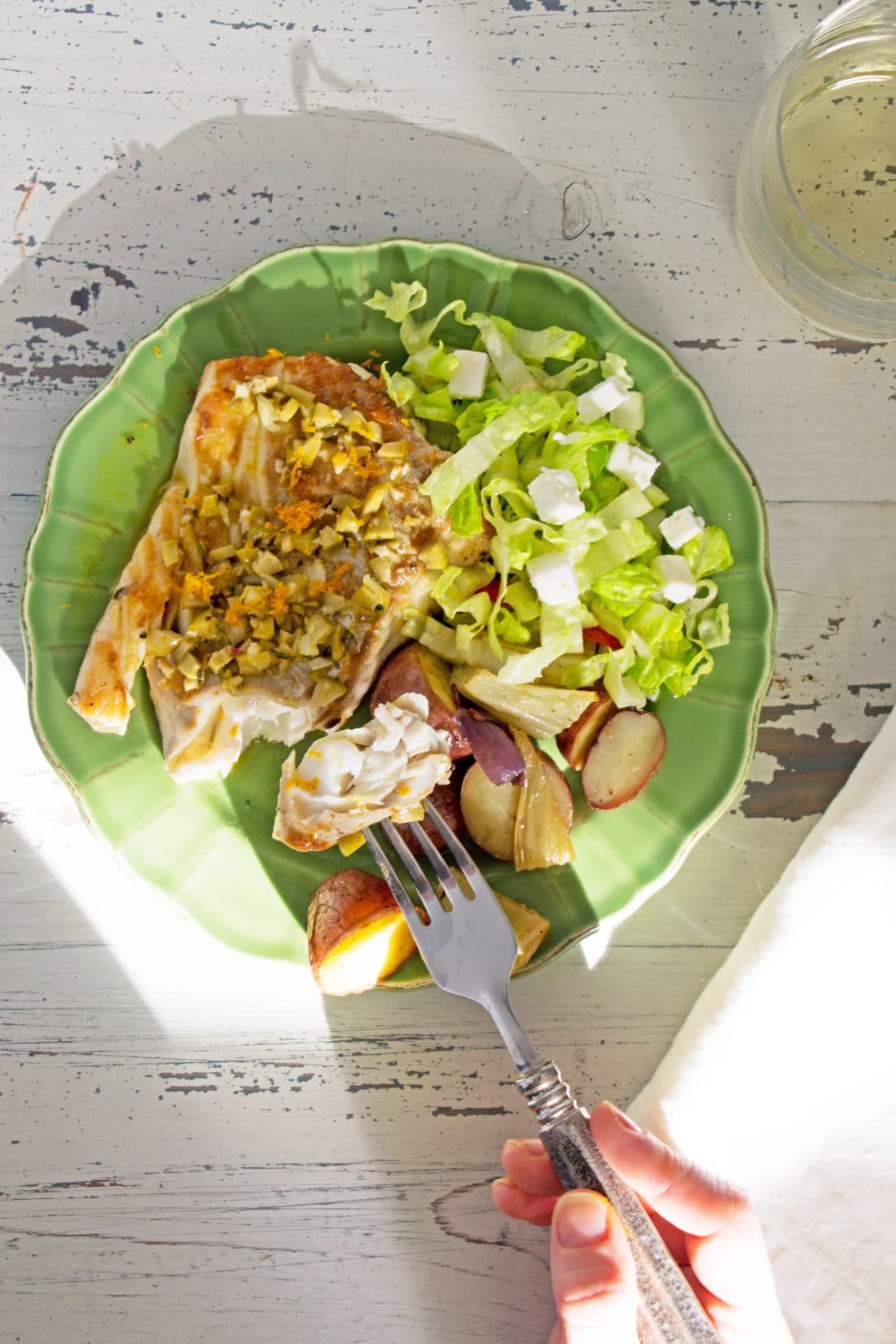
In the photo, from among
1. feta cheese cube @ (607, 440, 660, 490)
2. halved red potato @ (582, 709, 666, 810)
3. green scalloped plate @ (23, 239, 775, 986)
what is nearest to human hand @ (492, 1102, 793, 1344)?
green scalloped plate @ (23, 239, 775, 986)

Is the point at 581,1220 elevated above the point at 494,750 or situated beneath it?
situated beneath

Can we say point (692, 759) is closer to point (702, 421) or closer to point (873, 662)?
point (873, 662)

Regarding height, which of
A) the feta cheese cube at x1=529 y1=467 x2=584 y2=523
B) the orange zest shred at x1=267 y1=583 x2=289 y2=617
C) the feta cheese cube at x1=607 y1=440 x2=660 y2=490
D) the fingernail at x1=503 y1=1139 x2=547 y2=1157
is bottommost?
the fingernail at x1=503 y1=1139 x2=547 y2=1157

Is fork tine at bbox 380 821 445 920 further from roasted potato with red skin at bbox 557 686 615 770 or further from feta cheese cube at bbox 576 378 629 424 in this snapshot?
feta cheese cube at bbox 576 378 629 424

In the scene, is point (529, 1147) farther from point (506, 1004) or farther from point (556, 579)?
point (556, 579)

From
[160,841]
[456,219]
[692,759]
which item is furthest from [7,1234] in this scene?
[456,219]

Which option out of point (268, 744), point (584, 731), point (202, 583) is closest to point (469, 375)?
point (202, 583)

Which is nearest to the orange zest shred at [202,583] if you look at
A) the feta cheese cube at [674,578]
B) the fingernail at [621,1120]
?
the feta cheese cube at [674,578]
